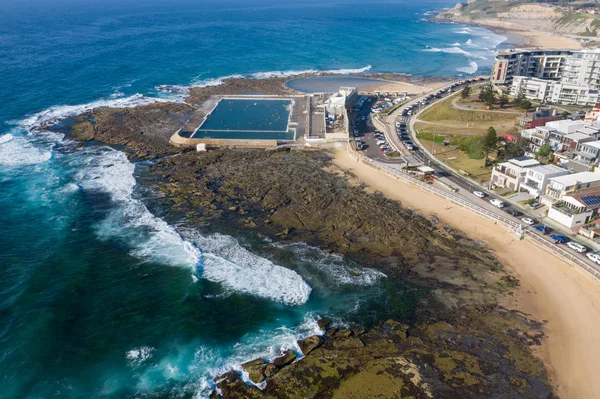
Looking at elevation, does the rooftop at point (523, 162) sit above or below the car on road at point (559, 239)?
above

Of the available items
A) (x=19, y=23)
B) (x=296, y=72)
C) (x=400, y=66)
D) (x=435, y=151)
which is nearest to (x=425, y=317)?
(x=435, y=151)

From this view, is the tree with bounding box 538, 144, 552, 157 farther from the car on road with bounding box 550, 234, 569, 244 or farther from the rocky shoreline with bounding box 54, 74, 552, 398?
the rocky shoreline with bounding box 54, 74, 552, 398

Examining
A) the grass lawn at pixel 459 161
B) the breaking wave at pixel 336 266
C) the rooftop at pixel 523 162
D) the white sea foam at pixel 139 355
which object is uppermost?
the rooftop at pixel 523 162

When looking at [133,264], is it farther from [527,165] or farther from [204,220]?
[527,165]

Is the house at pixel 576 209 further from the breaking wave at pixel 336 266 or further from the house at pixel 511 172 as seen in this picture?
the breaking wave at pixel 336 266

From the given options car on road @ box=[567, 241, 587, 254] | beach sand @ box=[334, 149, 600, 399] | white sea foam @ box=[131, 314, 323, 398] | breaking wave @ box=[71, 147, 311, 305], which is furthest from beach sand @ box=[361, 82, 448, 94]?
white sea foam @ box=[131, 314, 323, 398]

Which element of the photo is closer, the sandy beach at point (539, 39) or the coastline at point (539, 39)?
the coastline at point (539, 39)

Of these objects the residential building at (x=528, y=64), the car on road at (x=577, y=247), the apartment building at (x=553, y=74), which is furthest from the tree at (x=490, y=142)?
the residential building at (x=528, y=64)
